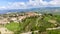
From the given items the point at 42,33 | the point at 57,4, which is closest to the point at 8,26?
the point at 42,33

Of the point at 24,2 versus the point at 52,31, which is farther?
the point at 24,2

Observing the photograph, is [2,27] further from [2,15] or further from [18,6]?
[18,6]

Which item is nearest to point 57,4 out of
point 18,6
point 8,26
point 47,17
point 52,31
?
point 47,17

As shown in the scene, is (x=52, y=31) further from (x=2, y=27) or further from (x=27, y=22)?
(x=2, y=27)

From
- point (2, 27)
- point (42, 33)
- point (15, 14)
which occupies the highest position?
point (15, 14)

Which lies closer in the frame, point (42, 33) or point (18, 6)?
point (42, 33)

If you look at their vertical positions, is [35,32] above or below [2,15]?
below

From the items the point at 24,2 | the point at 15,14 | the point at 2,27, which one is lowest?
the point at 2,27

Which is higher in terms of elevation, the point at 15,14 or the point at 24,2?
the point at 24,2
